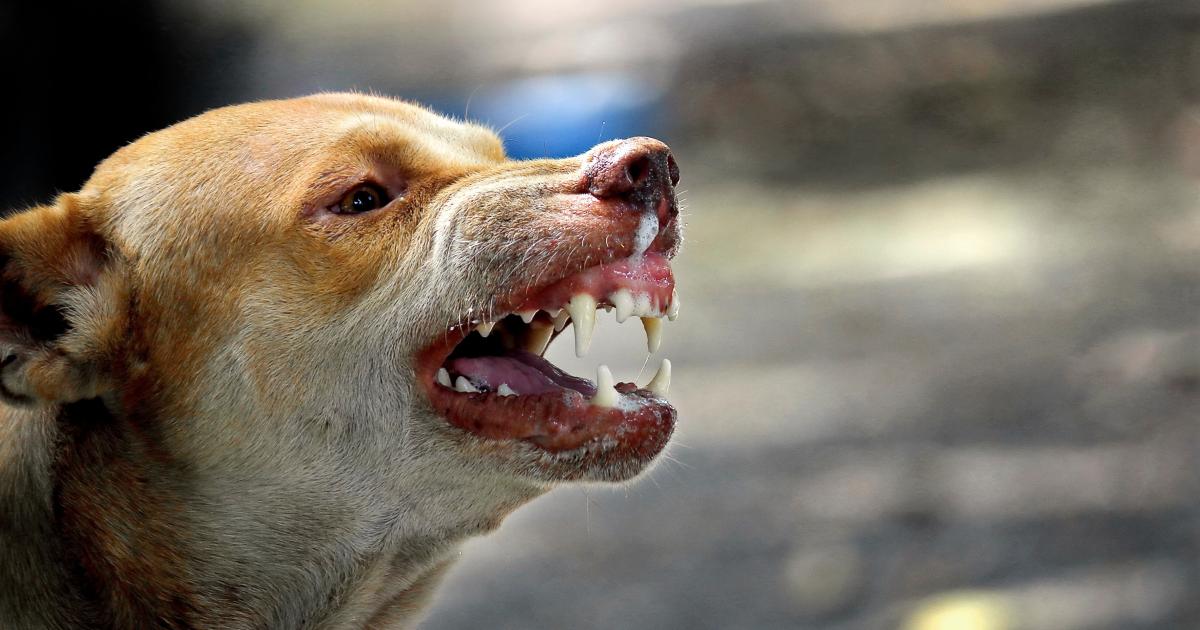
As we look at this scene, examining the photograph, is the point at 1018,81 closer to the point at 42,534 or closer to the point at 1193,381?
the point at 1193,381

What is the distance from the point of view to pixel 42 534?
2189mm

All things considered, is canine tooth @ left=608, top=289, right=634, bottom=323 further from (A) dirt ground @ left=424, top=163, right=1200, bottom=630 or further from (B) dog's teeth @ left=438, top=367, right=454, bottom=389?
(A) dirt ground @ left=424, top=163, right=1200, bottom=630

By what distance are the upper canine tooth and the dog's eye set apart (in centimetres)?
38

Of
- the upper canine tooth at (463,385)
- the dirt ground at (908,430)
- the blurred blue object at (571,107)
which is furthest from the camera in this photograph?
the blurred blue object at (571,107)

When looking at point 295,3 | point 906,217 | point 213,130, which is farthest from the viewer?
point 906,217

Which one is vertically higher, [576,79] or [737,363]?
[576,79]

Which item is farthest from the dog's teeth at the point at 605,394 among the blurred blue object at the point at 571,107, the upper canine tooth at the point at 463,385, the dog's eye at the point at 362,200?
the blurred blue object at the point at 571,107

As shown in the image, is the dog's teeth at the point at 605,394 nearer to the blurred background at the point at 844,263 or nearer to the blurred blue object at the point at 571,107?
the blurred background at the point at 844,263

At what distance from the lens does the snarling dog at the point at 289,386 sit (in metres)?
2.18

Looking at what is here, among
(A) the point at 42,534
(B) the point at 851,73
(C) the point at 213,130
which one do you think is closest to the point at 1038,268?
(B) the point at 851,73

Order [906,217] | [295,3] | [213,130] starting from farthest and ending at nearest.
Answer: [906,217], [295,3], [213,130]

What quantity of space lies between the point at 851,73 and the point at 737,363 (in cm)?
189

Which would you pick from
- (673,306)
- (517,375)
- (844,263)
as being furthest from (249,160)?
(844,263)

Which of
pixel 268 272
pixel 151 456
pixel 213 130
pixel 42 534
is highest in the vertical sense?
pixel 213 130
